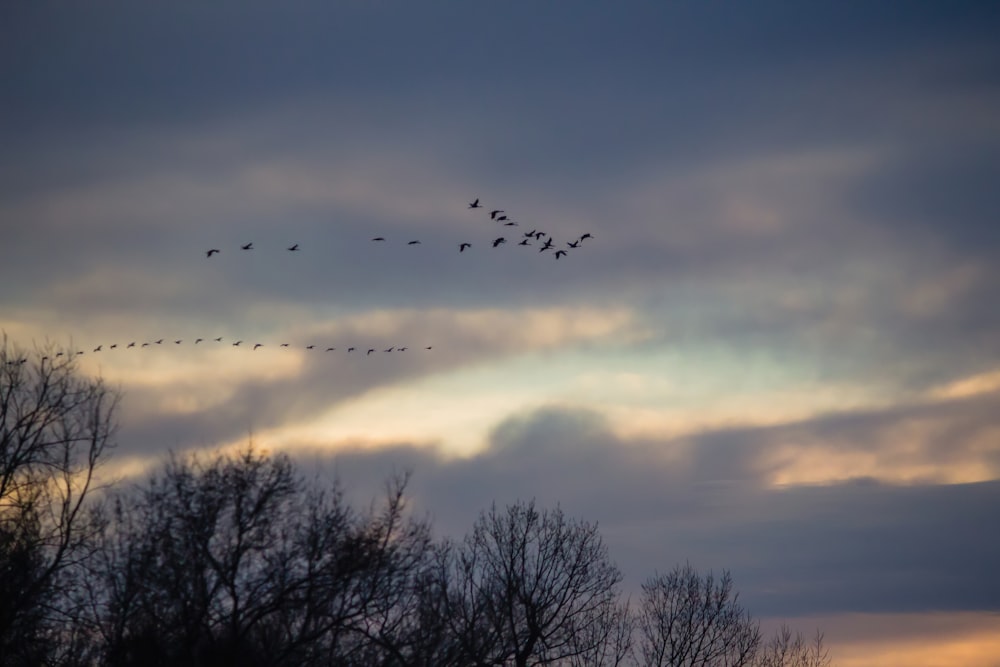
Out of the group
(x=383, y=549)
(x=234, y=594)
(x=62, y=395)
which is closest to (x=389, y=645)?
(x=383, y=549)

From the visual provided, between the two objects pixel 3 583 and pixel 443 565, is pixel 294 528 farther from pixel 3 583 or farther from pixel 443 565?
pixel 443 565

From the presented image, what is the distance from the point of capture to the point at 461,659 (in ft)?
122

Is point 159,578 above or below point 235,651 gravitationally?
above

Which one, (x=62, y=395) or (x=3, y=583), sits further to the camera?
(x=62, y=395)

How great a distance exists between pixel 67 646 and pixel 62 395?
31.8 ft

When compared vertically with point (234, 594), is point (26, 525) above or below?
above

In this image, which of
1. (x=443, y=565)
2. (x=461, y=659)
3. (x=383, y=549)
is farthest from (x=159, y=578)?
(x=443, y=565)

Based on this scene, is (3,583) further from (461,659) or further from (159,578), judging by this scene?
(461,659)

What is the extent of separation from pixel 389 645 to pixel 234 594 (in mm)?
5645

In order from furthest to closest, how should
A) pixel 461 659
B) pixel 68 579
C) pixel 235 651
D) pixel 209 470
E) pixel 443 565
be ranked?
pixel 443 565 < pixel 461 659 < pixel 68 579 < pixel 209 470 < pixel 235 651

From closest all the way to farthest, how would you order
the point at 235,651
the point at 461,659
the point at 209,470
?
the point at 235,651 < the point at 209,470 < the point at 461,659

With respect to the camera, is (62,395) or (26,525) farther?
(62,395)

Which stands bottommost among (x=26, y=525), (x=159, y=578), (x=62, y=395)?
(x=159, y=578)

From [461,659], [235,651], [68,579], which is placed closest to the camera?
[235,651]
